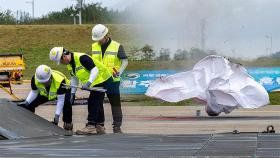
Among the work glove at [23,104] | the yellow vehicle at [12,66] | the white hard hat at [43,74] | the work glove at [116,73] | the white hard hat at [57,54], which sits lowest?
the yellow vehicle at [12,66]

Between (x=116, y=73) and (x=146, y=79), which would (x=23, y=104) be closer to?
(x=116, y=73)

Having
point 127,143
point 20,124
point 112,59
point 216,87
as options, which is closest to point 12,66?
point 216,87

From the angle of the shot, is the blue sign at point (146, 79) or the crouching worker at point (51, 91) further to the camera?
the blue sign at point (146, 79)

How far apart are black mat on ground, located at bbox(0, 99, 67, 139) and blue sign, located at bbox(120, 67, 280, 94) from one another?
13652mm

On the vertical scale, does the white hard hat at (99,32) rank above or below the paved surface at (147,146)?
above

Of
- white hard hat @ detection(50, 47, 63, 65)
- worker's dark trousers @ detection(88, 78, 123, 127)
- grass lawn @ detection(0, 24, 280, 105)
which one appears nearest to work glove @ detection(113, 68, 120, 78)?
worker's dark trousers @ detection(88, 78, 123, 127)

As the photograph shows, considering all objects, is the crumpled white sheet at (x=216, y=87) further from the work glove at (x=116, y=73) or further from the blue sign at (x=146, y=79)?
the blue sign at (x=146, y=79)

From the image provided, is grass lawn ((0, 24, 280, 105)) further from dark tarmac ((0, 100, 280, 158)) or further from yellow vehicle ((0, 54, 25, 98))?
dark tarmac ((0, 100, 280, 158))

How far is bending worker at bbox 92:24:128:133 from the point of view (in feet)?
34.0

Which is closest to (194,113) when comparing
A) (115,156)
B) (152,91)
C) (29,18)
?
(152,91)

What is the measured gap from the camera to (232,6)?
19.0 meters

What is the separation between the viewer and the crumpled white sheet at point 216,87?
581 inches

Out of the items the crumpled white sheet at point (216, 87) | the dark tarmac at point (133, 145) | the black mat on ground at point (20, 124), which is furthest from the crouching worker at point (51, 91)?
the crumpled white sheet at point (216, 87)

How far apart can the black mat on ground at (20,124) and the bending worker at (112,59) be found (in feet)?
10.8
